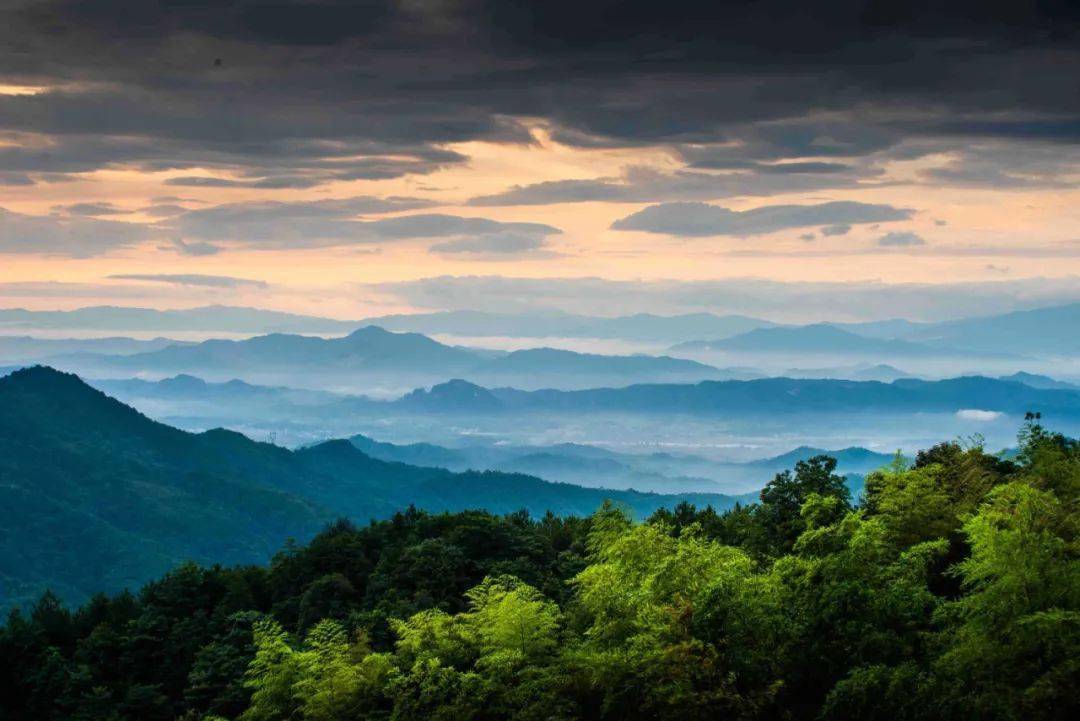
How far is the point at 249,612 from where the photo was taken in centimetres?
6562

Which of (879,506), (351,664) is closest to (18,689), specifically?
(351,664)

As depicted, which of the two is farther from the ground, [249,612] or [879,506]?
[879,506]

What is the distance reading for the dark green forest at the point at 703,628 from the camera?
116 feet

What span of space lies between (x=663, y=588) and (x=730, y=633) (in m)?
4.66

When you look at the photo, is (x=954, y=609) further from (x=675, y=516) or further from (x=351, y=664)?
(x=675, y=516)

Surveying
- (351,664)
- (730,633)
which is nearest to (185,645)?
(351,664)

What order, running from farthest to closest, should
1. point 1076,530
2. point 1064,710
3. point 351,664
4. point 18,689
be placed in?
point 18,689 → point 351,664 → point 1076,530 → point 1064,710

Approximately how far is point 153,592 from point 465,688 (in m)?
44.2

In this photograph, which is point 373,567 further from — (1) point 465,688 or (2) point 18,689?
(1) point 465,688

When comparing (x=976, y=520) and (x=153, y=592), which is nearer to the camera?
(x=976, y=520)

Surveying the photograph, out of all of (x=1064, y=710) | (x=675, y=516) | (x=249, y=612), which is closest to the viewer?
(x=1064, y=710)

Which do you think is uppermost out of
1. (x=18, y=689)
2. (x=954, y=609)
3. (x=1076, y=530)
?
(x=1076, y=530)

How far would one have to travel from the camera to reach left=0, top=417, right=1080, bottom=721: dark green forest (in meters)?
35.3

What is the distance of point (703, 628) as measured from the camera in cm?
3831
